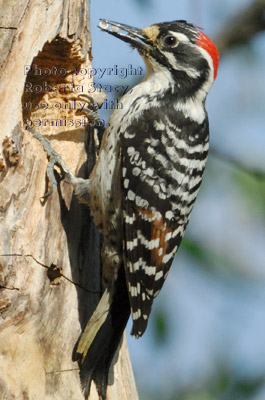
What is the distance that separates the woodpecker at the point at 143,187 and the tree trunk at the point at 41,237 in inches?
5.0

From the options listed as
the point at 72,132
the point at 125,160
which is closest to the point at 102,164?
the point at 125,160

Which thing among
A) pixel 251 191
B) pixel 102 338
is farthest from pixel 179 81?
pixel 102 338

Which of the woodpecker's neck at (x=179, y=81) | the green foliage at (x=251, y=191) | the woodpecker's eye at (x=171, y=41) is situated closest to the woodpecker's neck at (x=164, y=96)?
the woodpecker's neck at (x=179, y=81)

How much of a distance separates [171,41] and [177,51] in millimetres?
73

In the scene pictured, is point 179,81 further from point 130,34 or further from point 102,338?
point 102,338

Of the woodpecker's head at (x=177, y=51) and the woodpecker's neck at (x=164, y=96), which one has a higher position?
the woodpecker's head at (x=177, y=51)

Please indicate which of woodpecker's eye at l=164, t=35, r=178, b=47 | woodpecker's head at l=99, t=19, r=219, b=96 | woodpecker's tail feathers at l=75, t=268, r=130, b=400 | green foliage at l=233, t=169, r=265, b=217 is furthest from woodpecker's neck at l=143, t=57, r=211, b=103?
woodpecker's tail feathers at l=75, t=268, r=130, b=400

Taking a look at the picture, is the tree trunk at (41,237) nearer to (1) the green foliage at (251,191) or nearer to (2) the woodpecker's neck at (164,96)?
(2) the woodpecker's neck at (164,96)

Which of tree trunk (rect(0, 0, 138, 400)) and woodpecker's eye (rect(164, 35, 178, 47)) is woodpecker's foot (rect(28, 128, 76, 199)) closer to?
tree trunk (rect(0, 0, 138, 400))

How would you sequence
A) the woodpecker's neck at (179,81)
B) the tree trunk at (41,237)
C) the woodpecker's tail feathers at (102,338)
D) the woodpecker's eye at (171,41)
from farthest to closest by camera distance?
1. the woodpecker's eye at (171,41)
2. the woodpecker's neck at (179,81)
3. the woodpecker's tail feathers at (102,338)
4. the tree trunk at (41,237)

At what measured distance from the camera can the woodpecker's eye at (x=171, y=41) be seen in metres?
4.07

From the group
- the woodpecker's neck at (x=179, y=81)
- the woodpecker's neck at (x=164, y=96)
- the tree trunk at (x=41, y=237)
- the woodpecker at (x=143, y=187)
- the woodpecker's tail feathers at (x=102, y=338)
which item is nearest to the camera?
the tree trunk at (x=41, y=237)

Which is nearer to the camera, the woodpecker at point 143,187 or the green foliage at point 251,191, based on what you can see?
the woodpecker at point 143,187

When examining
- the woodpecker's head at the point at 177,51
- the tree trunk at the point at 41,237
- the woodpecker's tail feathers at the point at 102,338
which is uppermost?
the woodpecker's head at the point at 177,51
